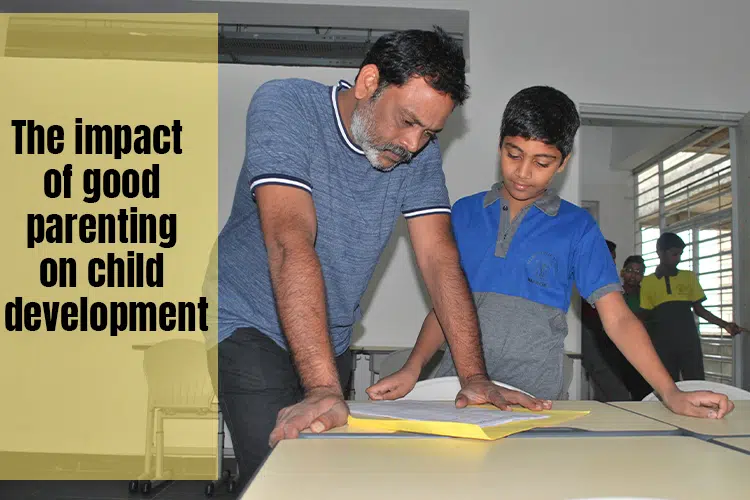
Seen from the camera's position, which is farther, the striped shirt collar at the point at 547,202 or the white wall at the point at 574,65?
the white wall at the point at 574,65

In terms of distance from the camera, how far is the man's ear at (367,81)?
58.9 inches

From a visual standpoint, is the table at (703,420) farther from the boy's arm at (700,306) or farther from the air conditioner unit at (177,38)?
the air conditioner unit at (177,38)

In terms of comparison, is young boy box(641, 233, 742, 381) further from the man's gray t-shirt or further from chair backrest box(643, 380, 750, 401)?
the man's gray t-shirt

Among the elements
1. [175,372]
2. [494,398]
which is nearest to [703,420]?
[494,398]

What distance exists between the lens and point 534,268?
Answer: 1.92 metres

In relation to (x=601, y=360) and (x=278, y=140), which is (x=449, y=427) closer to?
(x=278, y=140)

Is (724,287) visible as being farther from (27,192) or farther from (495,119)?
(27,192)

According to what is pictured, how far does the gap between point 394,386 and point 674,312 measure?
4.38 m

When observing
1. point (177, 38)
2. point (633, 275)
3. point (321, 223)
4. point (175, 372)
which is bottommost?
point (175, 372)

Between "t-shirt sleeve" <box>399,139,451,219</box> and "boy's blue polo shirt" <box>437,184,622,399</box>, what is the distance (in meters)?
0.22

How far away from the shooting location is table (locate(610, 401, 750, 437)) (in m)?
1.27

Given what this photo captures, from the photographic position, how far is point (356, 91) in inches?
Result: 60.2

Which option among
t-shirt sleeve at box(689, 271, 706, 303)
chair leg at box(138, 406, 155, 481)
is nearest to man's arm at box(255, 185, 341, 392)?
chair leg at box(138, 406, 155, 481)

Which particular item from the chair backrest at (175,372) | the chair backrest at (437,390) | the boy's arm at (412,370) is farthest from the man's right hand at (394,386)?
the chair backrest at (175,372)
